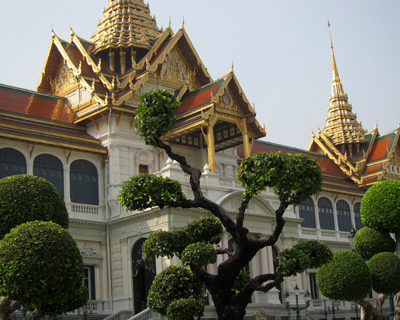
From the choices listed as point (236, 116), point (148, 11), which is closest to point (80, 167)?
point (236, 116)

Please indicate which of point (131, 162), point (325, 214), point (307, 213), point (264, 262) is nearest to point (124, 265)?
point (131, 162)

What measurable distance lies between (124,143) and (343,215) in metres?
17.0

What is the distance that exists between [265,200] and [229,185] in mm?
1692

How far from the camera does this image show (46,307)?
50.9 ft

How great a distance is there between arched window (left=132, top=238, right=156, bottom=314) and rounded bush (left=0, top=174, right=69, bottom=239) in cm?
842

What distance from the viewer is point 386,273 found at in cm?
2222

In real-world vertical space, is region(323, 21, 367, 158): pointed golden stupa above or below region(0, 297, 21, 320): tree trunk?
above

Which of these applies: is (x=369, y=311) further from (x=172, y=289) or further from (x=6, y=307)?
(x=6, y=307)

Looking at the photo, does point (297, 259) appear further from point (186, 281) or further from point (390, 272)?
point (390, 272)

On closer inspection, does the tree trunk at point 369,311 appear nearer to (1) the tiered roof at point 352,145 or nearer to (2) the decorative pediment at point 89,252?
(2) the decorative pediment at point 89,252

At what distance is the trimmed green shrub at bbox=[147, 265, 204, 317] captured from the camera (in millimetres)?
15348

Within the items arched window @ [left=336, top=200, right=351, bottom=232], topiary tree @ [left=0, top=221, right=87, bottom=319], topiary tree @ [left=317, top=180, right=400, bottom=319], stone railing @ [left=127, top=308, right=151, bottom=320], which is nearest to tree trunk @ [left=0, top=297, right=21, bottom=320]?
topiary tree @ [left=0, top=221, right=87, bottom=319]

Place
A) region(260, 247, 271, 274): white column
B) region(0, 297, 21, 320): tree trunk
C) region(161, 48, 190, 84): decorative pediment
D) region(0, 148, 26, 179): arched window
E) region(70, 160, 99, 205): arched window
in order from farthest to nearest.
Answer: region(161, 48, 190, 84): decorative pediment → region(260, 247, 271, 274): white column → region(70, 160, 99, 205): arched window → region(0, 148, 26, 179): arched window → region(0, 297, 21, 320): tree trunk

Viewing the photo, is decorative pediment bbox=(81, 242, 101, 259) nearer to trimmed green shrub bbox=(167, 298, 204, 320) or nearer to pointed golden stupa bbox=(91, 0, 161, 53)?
pointed golden stupa bbox=(91, 0, 161, 53)
